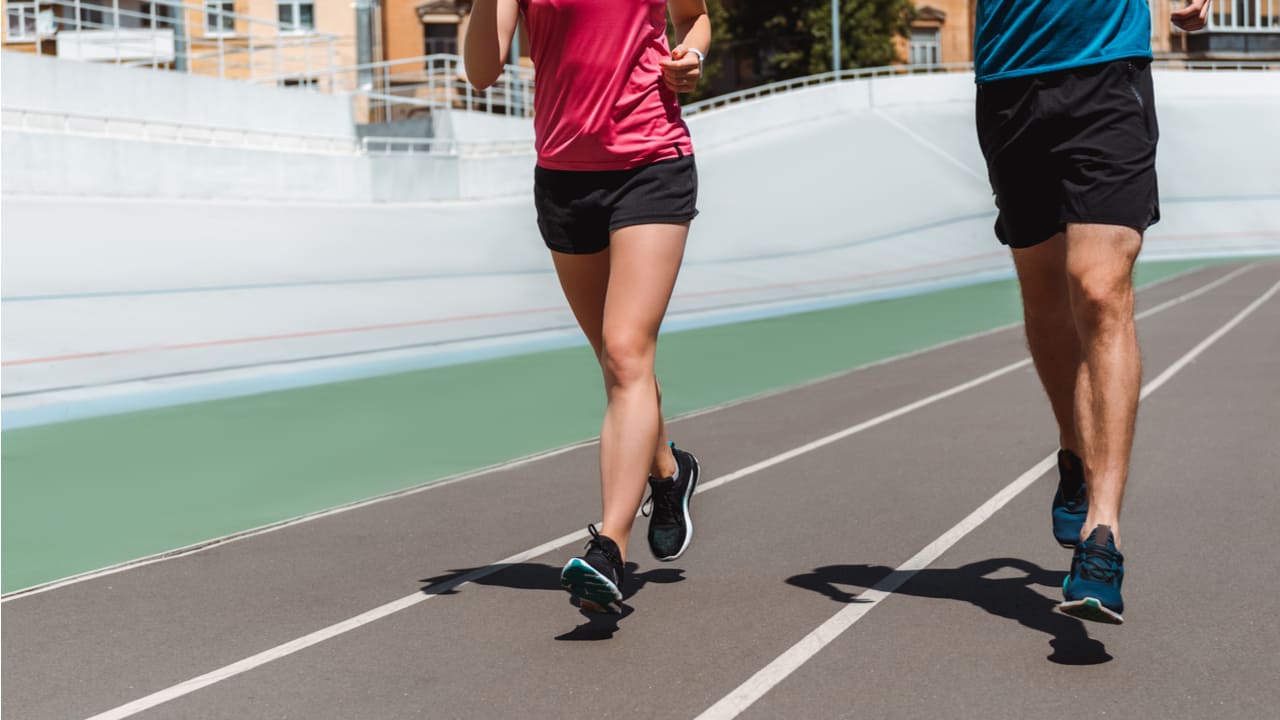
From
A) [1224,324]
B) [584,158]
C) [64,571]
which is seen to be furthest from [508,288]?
[584,158]

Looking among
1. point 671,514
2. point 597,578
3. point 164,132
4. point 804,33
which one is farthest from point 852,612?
point 804,33

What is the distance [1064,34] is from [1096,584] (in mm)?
1670

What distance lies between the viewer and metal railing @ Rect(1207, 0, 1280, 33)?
2771 inches

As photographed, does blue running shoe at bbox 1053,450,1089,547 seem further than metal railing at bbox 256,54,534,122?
No

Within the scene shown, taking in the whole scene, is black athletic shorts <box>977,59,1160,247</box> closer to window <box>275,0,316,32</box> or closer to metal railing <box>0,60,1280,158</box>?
metal railing <box>0,60,1280,158</box>

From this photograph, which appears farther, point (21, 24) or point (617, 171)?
point (21, 24)

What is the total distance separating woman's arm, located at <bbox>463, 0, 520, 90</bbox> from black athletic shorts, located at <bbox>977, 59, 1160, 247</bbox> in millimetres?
1554

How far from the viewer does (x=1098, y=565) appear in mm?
4211

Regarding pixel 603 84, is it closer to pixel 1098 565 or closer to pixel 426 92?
pixel 1098 565

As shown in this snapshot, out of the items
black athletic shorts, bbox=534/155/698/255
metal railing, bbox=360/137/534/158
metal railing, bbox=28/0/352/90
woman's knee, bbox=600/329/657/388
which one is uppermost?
metal railing, bbox=28/0/352/90

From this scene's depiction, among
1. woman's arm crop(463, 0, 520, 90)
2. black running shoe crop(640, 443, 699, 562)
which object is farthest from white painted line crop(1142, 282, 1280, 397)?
woman's arm crop(463, 0, 520, 90)

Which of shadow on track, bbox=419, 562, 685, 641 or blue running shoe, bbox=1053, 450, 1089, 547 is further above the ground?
blue running shoe, bbox=1053, 450, 1089, 547

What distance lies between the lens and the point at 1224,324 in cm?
1681

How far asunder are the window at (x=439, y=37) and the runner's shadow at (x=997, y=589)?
6262cm
